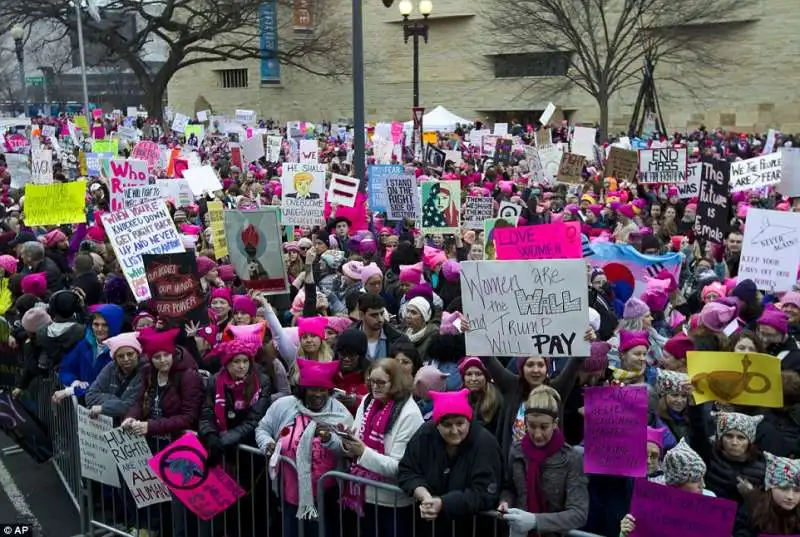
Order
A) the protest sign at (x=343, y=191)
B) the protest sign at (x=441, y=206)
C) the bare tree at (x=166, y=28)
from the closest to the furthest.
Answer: the protest sign at (x=441, y=206) → the protest sign at (x=343, y=191) → the bare tree at (x=166, y=28)

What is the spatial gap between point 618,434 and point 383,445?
1166mm

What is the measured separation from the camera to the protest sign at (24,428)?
6605mm

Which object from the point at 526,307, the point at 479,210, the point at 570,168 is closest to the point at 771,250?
the point at 526,307

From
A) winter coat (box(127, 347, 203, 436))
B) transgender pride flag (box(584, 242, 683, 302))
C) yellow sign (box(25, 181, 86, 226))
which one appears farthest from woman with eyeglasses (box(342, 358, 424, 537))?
yellow sign (box(25, 181, 86, 226))

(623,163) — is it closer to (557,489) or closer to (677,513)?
(557,489)

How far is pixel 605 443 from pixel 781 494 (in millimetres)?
770

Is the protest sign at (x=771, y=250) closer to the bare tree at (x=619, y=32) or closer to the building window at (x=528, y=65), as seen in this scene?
the bare tree at (x=619, y=32)

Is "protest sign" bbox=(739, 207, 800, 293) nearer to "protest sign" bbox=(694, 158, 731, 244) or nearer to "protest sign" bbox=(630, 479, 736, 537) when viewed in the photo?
"protest sign" bbox=(694, 158, 731, 244)

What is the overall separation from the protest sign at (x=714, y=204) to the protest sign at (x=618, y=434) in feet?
19.9

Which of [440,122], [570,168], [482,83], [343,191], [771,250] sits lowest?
[771,250]

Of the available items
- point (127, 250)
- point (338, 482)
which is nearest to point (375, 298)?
point (338, 482)

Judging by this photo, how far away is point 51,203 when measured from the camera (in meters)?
11.1

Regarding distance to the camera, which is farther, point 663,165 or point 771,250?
point 663,165

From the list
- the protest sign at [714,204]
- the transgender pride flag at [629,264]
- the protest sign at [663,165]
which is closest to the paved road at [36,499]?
the transgender pride flag at [629,264]
